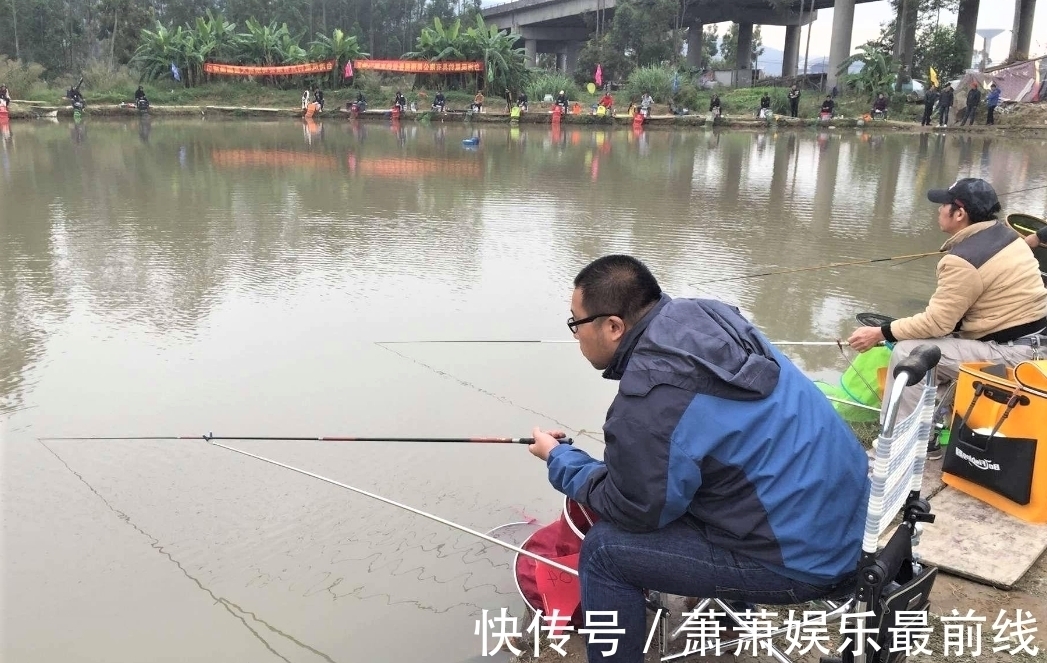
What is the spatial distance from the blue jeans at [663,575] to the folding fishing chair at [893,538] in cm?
13

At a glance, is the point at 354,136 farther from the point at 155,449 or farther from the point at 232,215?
the point at 155,449

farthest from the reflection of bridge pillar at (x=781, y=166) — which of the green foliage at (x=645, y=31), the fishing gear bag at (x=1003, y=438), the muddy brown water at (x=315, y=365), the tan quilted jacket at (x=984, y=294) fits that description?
the green foliage at (x=645, y=31)

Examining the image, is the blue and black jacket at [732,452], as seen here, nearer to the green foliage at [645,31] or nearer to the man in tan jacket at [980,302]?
the man in tan jacket at [980,302]

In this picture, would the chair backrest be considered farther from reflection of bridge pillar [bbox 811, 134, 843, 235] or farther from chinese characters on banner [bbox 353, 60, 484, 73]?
chinese characters on banner [bbox 353, 60, 484, 73]

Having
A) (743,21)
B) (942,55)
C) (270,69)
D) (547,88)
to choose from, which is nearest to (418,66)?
(547,88)

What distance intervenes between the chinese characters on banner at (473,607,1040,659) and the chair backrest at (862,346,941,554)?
37 centimetres

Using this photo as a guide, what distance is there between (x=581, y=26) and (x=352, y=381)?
56.4 metres

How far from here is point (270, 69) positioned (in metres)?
34.9

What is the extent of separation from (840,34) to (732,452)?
39.6 metres

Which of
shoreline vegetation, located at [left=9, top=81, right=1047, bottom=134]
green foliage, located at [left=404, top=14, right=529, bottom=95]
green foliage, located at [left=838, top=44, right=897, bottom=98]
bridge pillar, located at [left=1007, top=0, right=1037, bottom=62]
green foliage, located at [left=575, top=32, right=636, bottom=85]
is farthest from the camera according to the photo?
green foliage, located at [left=575, top=32, right=636, bottom=85]

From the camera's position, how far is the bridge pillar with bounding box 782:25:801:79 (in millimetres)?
49844

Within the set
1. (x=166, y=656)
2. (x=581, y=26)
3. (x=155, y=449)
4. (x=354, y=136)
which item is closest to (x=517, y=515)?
(x=166, y=656)

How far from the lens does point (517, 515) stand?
3502 mm

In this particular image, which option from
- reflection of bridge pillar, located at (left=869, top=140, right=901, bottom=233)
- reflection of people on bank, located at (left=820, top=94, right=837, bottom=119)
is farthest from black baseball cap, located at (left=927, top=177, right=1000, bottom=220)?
reflection of people on bank, located at (left=820, top=94, right=837, bottom=119)
